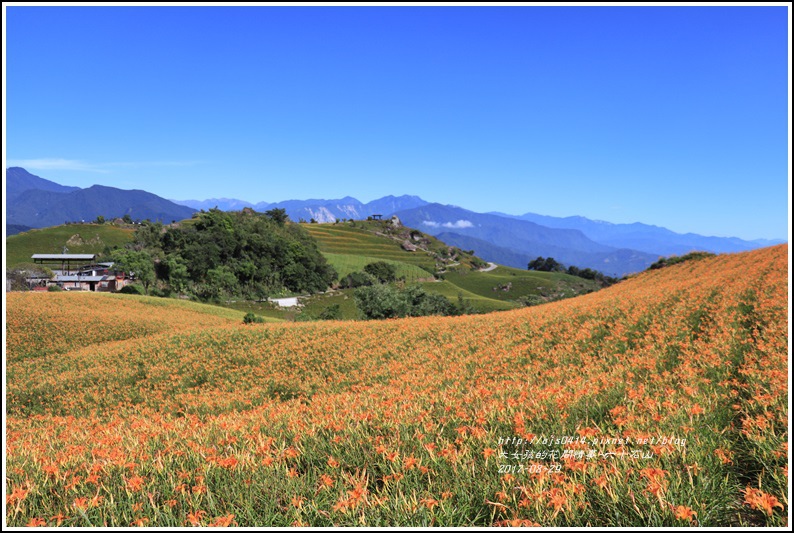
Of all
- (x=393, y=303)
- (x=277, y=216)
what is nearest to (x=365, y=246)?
(x=277, y=216)

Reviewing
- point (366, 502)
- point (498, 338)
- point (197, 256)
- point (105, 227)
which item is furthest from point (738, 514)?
point (105, 227)

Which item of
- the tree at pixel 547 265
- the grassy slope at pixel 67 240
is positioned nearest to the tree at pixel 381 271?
the grassy slope at pixel 67 240

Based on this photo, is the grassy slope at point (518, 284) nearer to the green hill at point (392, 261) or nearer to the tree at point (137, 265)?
the green hill at point (392, 261)

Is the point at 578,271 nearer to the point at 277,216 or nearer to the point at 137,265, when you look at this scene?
the point at 277,216

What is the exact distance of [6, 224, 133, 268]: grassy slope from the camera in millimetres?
90488

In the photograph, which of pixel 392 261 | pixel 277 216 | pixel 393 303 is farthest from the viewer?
pixel 392 261

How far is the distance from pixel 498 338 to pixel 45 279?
2758 inches

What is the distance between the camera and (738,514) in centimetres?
264

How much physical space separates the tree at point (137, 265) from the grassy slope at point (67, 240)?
33488 mm

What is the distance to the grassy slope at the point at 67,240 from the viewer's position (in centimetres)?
9049

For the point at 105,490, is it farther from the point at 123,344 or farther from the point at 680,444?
the point at 123,344

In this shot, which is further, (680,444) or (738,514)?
(680,444)

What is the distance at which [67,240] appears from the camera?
3920 inches

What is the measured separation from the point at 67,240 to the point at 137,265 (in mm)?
49046
